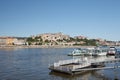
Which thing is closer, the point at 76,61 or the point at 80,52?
the point at 76,61

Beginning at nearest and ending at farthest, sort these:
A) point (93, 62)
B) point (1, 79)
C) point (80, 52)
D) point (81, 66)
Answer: point (1, 79), point (81, 66), point (93, 62), point (80, 52)

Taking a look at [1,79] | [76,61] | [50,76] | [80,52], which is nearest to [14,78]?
[1,79]

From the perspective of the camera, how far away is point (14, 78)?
116 feet

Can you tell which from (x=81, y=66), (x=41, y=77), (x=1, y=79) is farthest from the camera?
(x=81, y=66)

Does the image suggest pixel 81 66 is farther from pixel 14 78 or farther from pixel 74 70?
pixel 14 78

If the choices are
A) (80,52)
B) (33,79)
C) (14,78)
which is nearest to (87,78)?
(33,79)

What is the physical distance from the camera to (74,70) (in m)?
37.0

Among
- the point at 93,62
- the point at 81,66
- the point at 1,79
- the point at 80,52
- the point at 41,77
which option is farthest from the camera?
the point at 80,52

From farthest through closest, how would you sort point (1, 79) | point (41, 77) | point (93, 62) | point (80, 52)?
1. point (80, 52)
2. point (93, 62)
3. point (41, 77)
4. point (1, 79)

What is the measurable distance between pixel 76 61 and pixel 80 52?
A: 143 ft

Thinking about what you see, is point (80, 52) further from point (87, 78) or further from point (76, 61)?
point (87, 78)

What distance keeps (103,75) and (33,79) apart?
11.2m

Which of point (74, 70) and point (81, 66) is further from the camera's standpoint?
point (81, 66)

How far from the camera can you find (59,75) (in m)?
37.3
